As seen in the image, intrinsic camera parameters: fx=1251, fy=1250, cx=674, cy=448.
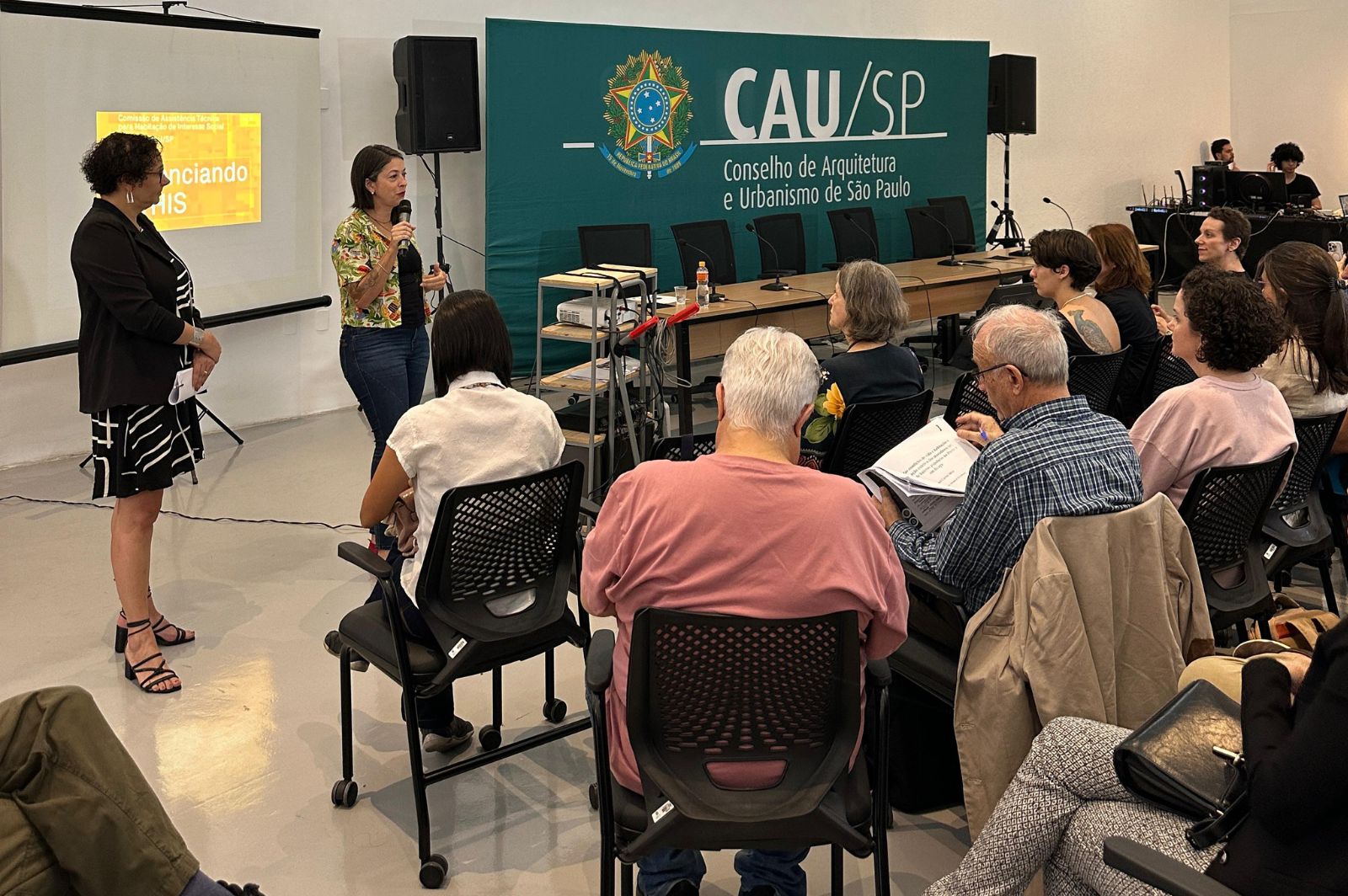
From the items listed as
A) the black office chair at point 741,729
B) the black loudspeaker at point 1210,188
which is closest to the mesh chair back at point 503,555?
the black office chair at point 741,729

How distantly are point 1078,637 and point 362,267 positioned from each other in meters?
3.09

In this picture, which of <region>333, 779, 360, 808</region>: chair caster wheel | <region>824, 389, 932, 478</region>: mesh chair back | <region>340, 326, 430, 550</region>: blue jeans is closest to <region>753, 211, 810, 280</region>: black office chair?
<region>340, 326, 430, 550</region>: blue jeans

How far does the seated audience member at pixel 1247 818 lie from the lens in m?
1.63

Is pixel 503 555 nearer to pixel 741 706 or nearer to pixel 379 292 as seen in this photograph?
pixel 741 706

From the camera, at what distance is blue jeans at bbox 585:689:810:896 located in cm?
241

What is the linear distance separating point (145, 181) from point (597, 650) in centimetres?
229

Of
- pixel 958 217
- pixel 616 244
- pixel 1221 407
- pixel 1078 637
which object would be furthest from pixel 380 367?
pixel 958 217

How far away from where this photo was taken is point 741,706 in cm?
209

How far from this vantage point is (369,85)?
739 centimetres

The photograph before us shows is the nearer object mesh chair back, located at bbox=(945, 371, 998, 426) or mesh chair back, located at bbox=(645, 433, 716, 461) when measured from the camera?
mesh chair back, located at bbox=(645, 433, 716, 461)

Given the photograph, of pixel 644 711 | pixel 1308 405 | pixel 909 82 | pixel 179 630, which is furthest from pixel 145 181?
pixel 909 82

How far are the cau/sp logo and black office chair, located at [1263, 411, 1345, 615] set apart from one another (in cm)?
552

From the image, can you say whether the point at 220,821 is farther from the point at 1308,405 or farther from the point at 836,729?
the point at 1308,405

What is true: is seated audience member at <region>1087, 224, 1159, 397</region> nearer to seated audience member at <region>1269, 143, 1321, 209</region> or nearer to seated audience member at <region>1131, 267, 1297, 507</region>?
seated audience member at <region>1131, 267, 1297, 507</region>
